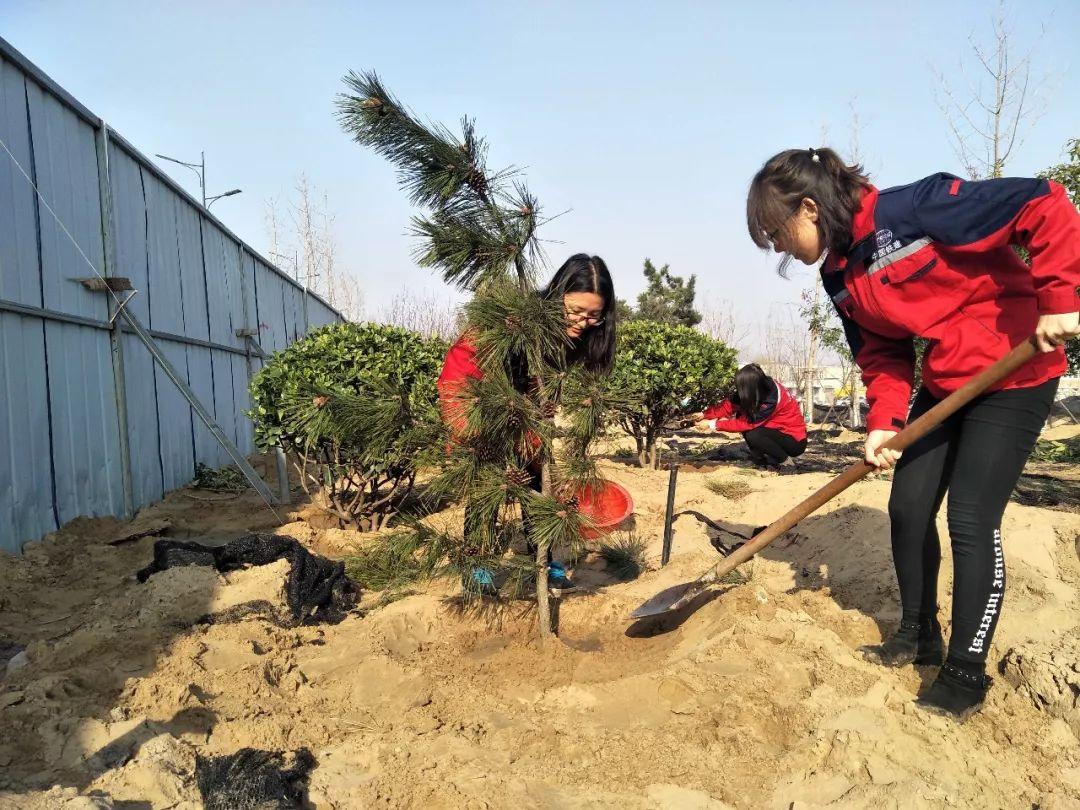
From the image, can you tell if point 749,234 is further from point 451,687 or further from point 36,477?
point 36,477

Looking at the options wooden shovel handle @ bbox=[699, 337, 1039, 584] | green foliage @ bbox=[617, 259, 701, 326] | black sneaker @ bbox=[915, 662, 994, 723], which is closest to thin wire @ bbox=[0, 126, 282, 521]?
wooden shovel handle @ bbox=[699, 337, 1039, 584]

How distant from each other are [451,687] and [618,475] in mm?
4918

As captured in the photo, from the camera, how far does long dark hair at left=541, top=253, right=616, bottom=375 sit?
2.72m

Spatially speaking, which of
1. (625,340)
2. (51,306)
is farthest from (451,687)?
(625,340)

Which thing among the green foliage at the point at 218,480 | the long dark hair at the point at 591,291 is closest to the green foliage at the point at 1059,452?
the long dark hair at the point at 591,291

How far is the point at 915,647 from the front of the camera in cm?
249

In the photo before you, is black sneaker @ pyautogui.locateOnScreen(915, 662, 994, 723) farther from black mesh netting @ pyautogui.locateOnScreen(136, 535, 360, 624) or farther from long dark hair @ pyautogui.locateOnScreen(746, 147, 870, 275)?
black mesh netting @ pyautogui.locateOnScreen(136, 535, 360, 624)

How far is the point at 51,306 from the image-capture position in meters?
4.93

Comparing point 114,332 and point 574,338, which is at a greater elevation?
point 114,332

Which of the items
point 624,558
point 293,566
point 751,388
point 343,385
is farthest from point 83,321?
point 751,388

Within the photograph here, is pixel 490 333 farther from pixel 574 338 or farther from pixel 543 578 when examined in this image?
pixel 543 578

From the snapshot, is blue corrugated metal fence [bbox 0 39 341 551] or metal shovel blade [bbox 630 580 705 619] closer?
metal shovel blade [bbox 630 580 705 619]

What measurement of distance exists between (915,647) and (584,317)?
165 centimetres

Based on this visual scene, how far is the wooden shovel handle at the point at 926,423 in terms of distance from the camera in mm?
1953
